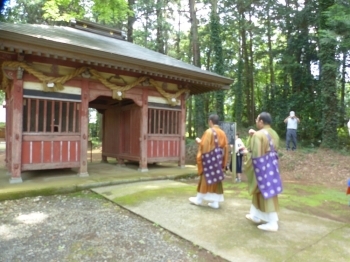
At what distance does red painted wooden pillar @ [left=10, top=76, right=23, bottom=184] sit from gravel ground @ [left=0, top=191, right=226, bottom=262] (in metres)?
1.09

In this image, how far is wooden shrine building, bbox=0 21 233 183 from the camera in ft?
19.2

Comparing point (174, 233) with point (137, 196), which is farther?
point (137, 196)

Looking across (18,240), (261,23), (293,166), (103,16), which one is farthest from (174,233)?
(261,23)

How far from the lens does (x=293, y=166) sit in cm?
949

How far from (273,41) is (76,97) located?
1923cm

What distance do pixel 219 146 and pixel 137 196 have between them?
214 centimetres

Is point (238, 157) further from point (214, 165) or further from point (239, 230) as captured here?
point (239, 230)

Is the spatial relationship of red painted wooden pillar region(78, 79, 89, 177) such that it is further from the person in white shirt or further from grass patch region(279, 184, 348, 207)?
grass patch region(279, 184, 348, 207)

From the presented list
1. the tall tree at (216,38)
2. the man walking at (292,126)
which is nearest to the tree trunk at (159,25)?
the tall tree at (216,38)

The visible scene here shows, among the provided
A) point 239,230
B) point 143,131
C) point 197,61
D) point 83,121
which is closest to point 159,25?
point 197,61

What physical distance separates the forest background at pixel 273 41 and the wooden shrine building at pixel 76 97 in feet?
16.9

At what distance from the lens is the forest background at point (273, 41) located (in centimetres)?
1139

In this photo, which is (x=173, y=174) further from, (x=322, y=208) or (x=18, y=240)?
(x=18, y=240)

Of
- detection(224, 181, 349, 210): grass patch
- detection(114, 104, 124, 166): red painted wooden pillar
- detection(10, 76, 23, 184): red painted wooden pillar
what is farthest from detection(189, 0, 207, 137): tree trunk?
detection(10, 76, 23, 184): red painted wooden pillar
